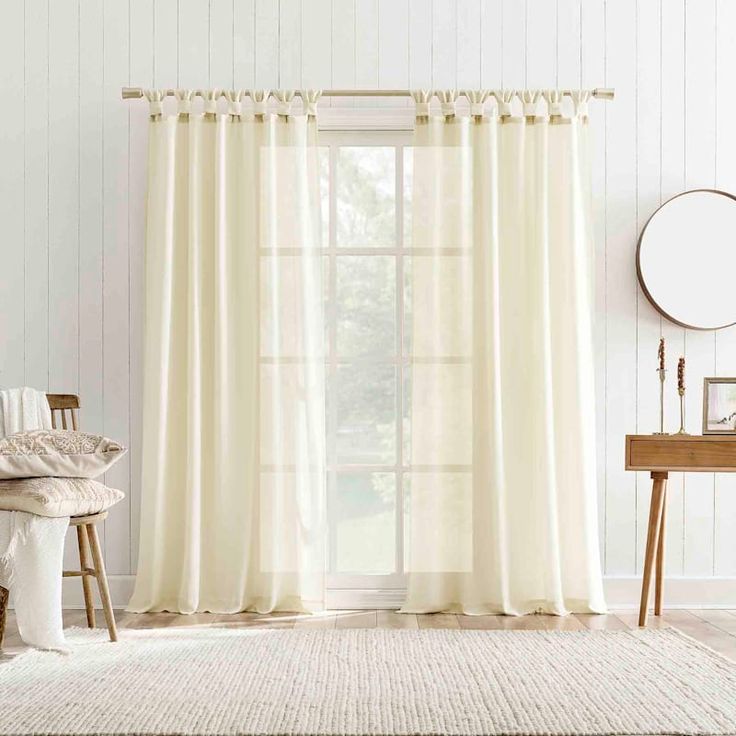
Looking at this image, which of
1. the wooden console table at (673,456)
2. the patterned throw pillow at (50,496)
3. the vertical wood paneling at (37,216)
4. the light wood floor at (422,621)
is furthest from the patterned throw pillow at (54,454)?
the wooden console table at (673,456)

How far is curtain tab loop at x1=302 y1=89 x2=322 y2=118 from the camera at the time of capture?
3.50 meters

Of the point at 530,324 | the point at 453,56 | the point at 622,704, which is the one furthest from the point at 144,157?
the point at 622,704

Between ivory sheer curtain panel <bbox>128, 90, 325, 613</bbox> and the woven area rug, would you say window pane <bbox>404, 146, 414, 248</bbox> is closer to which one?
ivory sheer curtain panel <bbox>128, 90, 325, 613</bbox>

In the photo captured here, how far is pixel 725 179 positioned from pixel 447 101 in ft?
3.96

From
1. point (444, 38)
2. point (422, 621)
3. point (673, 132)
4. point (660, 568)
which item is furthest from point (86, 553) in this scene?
point (673, 132)

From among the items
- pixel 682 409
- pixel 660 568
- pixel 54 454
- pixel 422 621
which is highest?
pixel 682 409

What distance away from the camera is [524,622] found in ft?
10.9

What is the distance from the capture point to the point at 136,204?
3.65 m

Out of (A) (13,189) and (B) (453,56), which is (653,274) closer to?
(B) (453,56)

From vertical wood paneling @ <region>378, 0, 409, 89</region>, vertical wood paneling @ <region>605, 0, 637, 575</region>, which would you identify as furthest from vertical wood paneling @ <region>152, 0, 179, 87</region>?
vertical wood paneling @ <region>605, 0, 637, 575</region>

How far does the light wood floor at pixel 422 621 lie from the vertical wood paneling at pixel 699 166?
1.04 ft

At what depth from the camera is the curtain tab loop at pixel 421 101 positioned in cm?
351

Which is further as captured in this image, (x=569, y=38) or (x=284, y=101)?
(x=569, y=38)

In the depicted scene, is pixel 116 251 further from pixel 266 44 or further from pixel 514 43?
pixel 514 43
